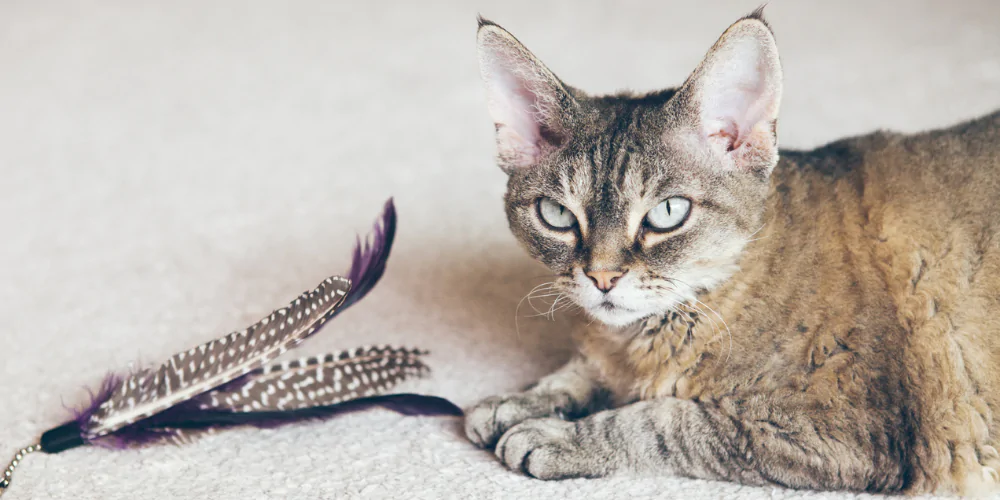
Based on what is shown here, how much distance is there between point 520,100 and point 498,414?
0.56m

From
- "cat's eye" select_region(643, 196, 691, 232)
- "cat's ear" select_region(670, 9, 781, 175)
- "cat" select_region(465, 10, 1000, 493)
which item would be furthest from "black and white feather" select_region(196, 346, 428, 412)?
"cat's ear" select_region(670, 9, 781, 175)

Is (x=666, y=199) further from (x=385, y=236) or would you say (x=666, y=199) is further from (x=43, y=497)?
(x=43, y=497)

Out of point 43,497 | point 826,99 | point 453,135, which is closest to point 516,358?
point 43,497

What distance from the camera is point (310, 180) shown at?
2865mm

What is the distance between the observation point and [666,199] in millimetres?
1488

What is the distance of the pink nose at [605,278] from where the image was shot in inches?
57.4

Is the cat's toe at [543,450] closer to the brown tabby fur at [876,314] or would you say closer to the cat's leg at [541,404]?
the cat's leg at [541,404]

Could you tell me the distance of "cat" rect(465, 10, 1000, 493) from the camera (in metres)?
1.45

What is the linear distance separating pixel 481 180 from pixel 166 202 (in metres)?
0.93

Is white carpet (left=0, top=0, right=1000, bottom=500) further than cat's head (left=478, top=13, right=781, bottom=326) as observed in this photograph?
Yes

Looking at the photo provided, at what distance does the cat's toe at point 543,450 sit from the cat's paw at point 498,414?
6cm

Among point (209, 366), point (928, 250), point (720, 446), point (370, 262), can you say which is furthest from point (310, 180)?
point (928, 250)

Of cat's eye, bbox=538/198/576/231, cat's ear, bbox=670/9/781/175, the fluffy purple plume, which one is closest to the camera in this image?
cat's ear, bbox=670/9/781/175

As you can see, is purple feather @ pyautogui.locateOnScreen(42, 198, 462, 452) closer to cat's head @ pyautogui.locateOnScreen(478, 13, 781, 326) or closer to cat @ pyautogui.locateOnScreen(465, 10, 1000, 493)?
cat @ pyautogui.locateOnScreen(465, 10, 1000, 493)
